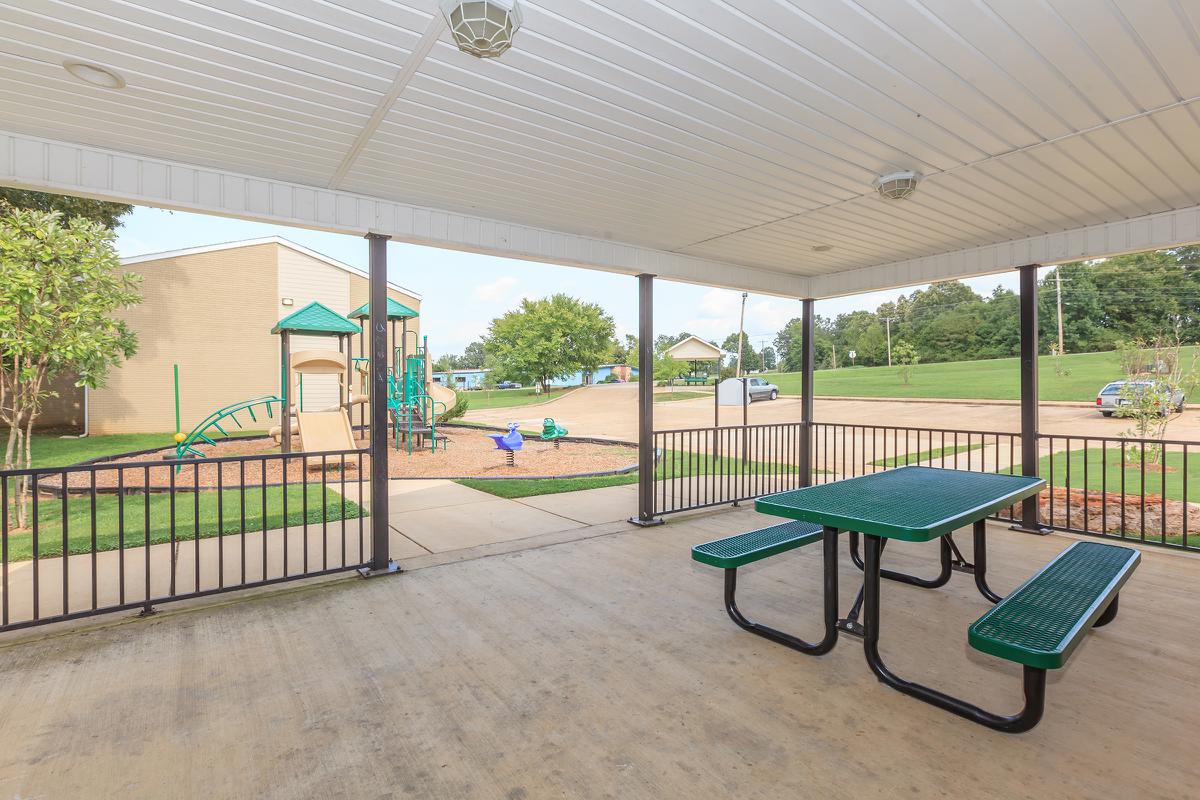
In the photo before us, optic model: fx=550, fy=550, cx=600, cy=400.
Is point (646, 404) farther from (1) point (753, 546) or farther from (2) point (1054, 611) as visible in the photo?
(2) point (1054, 611)

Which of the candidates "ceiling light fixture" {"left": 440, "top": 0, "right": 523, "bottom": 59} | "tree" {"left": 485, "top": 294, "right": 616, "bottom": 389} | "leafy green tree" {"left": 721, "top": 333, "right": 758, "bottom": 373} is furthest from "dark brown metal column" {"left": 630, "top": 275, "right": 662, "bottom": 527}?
"leafy green tree" {"left": 721, "top": 333, "right": 758, "bottom": 373}

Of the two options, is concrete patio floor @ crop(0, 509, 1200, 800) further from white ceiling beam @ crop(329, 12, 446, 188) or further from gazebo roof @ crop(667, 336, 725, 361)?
gazebo roof @ crop(667, 336, 725, 361)

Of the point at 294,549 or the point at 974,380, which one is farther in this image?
the point at 974,380

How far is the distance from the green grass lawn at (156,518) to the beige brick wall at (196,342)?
6.86 meters

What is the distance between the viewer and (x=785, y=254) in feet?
18.5

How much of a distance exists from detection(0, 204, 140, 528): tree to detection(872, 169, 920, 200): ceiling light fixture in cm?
675

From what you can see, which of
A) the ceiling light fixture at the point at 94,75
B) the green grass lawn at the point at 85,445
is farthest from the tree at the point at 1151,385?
the green grass lawn at the point at 85,445

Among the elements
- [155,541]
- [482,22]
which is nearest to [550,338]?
[155,541]

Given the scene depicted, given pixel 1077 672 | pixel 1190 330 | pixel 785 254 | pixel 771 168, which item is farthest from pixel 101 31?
pixel 1190 330

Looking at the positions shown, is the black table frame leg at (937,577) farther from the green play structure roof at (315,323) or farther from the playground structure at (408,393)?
the green play structure roof at (315,323)

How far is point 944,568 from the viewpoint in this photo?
3.51m

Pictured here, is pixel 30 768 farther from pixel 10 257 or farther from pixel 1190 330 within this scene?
pixel 1190 330

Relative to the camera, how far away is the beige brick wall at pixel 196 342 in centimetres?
1200

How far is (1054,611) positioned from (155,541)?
6015mm
